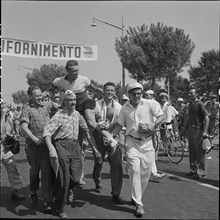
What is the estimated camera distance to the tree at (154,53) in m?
15.8

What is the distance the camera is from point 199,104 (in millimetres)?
4461

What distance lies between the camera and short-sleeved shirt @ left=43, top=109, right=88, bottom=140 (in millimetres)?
3025

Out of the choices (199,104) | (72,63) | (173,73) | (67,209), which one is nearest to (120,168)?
(67,209)

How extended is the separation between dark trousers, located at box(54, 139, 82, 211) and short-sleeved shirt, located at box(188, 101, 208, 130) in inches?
75.8

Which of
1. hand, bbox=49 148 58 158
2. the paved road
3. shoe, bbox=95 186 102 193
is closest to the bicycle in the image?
the paved road

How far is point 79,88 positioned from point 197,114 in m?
1.98

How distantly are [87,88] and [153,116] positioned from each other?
0.85 metres

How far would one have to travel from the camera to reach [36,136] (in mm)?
3418

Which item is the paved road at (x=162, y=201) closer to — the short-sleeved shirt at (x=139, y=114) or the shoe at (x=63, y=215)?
the shoe at (x=63, y=215)

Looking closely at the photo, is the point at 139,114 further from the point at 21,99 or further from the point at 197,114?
the point at 21,99

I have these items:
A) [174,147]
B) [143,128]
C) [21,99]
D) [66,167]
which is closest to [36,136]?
[66,167]

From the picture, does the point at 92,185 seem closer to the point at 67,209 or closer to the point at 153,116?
the point at 67,209

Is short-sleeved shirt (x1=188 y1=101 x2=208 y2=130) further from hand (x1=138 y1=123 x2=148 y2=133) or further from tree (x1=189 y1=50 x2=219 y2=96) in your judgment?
hand (x1=138 y1=123 x2=148 y2=133)

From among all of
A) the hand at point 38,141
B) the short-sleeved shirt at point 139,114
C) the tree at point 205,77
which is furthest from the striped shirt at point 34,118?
the tree at point 205,77
